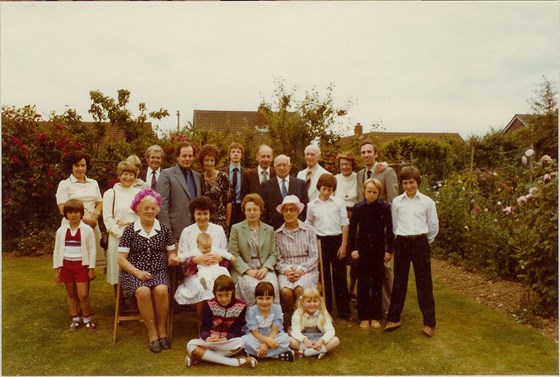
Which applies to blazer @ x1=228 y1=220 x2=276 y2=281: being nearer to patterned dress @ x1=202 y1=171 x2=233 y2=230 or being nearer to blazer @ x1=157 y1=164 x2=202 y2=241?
patterned dress @ x1=202 y1=171 x2=233 y2=230

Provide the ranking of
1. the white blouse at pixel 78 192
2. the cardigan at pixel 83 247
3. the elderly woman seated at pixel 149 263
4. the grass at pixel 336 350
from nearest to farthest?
the grass at pixel 336 350
the elderly woman seated at pixel 149 263
the cardigan at pixel 83 247
the white blouse at pixel 78 192

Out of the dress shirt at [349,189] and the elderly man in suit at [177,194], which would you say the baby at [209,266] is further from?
the dress shirt at [349,189]

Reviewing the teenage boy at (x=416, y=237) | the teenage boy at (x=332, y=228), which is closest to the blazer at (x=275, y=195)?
the teenage boy at (x=332, y=228)

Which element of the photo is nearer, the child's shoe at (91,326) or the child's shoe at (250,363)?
the child's shoe at (250,363)

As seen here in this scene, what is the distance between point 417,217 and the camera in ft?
18.3

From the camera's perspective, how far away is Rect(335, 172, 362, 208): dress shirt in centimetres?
642

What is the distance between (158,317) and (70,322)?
1.37 m

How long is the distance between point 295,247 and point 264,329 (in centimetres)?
104

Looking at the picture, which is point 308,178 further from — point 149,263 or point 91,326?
point 91,326

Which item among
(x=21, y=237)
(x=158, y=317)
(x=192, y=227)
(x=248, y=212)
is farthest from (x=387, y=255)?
(x=21, y=237)

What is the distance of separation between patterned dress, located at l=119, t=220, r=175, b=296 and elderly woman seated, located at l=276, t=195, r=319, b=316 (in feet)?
3.89

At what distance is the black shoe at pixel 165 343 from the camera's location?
520cm

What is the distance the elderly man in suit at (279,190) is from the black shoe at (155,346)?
1.83 metres

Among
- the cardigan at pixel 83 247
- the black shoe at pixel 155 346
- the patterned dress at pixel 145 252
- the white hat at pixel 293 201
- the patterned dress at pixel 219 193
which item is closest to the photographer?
the black shoe at pixel 155 346
